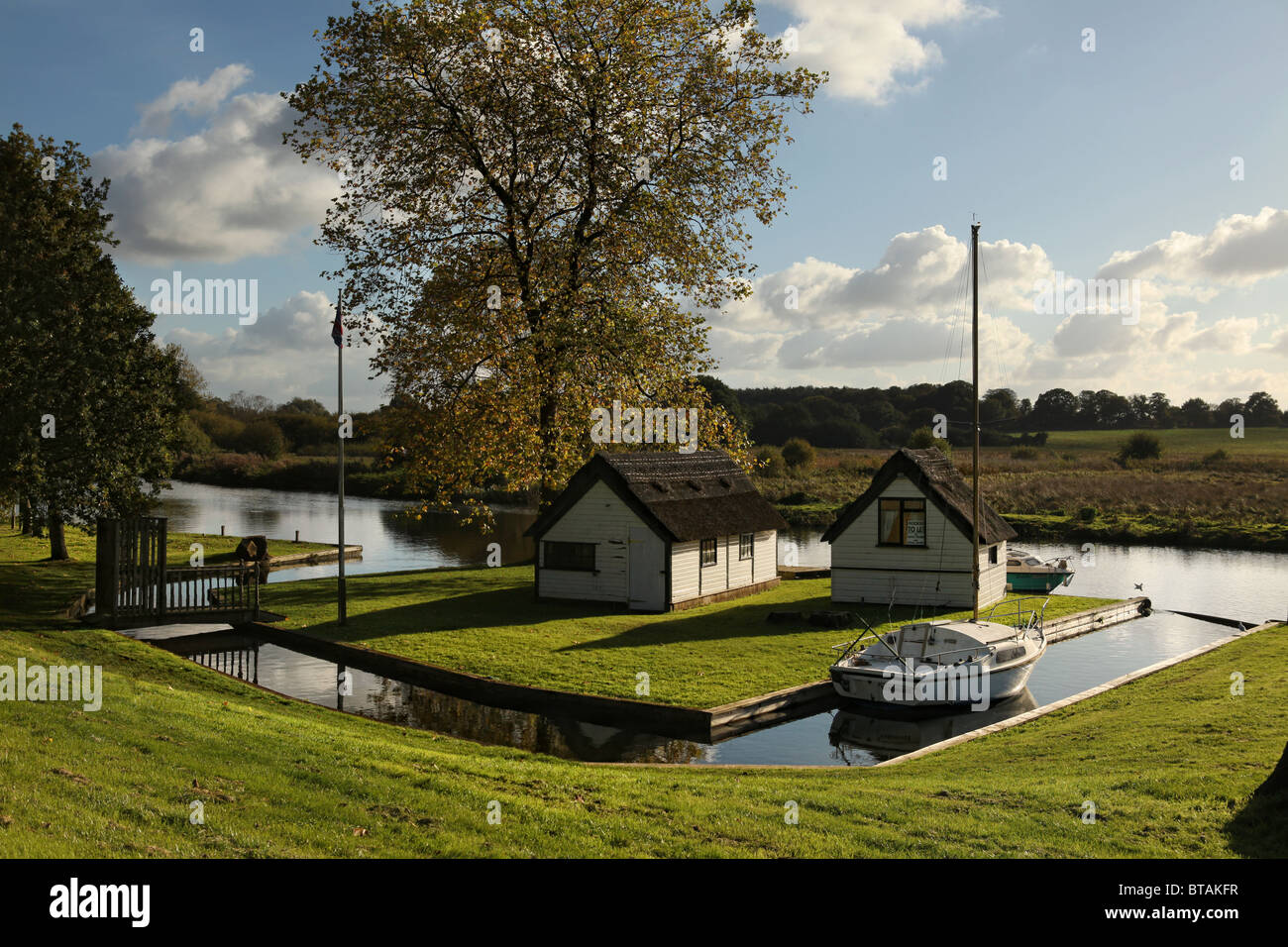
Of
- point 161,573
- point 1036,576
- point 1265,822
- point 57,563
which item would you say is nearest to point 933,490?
point 1036,576

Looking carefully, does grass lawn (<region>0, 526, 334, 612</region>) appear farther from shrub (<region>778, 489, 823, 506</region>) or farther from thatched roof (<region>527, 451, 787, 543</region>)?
shrub (<region>778, 489, 823, 506</region>)

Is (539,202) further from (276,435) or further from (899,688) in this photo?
(276,435)

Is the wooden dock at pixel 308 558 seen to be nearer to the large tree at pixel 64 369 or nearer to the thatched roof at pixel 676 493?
the large tree at pixel 64 369

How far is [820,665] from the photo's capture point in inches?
968

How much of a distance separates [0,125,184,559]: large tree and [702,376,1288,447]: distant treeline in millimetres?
97765

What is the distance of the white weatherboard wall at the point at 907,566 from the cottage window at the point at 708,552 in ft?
13.7

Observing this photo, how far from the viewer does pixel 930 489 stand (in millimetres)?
31891

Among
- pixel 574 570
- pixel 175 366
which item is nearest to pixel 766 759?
pixel 574 570

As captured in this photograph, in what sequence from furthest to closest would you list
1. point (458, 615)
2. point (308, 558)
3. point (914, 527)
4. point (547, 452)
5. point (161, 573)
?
point (308, 558)
point (547, 452)
point (914, 527)
point (458, 615)
point (161, 573)

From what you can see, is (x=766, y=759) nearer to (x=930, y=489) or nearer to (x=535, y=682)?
(x=535, y=682)

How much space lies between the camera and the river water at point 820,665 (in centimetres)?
1903

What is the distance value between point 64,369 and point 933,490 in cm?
2820

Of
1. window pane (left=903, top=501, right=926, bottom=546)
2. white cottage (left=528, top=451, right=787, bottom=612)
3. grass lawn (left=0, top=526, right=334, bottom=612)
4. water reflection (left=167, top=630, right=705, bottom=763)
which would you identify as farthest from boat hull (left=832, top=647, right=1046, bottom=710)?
grass lawn (left=0, top=526, right=334, bottom=612)

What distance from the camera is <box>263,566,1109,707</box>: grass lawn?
74.6ft
